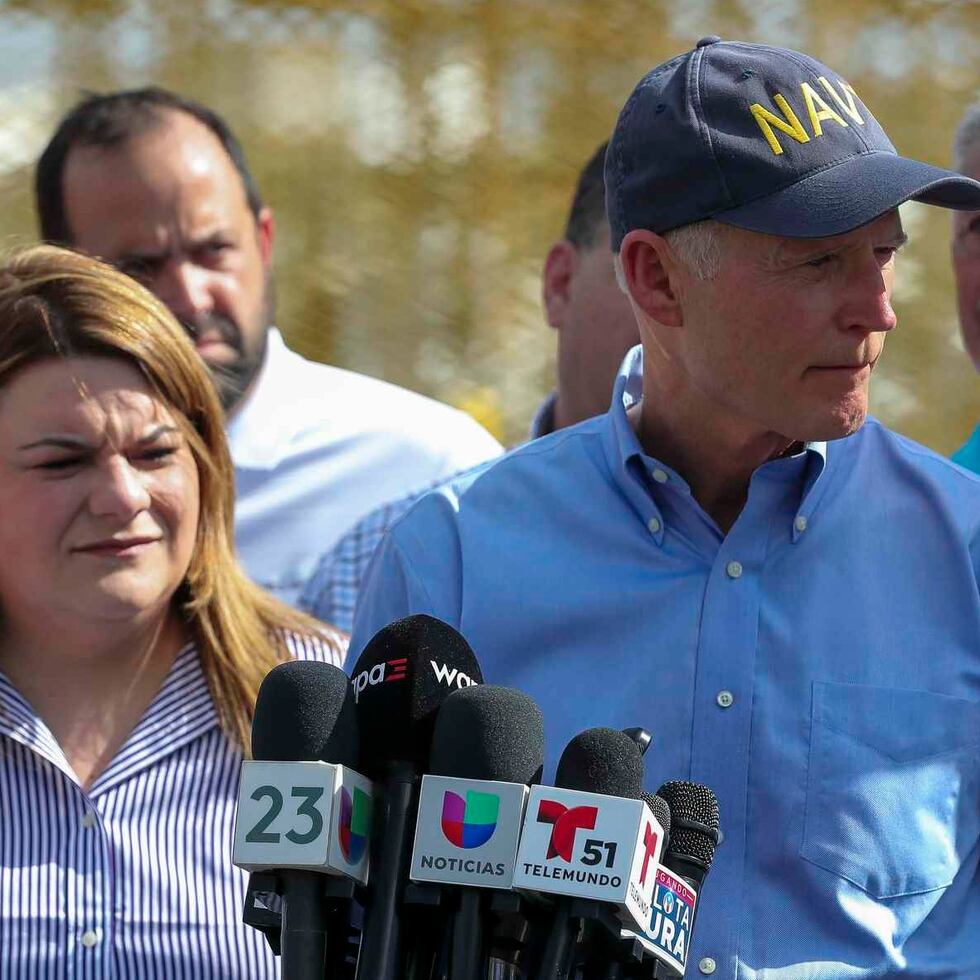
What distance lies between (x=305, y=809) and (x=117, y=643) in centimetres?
131

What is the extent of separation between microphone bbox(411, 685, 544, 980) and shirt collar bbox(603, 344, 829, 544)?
0.64m

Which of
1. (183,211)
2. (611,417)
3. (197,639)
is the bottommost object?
(197,639)

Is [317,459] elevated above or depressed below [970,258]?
below

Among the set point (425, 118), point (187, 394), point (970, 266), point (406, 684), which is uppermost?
point (425, 118)

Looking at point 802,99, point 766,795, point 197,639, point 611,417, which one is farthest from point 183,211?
point 766,795

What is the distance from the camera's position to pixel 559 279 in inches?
158

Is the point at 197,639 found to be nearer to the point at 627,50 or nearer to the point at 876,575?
the point at 876,575

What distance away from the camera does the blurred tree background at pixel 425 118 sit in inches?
224

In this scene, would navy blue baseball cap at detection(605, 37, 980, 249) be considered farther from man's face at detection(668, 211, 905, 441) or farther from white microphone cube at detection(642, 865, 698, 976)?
white microphone cube at detection(642, 865, 698, 976)

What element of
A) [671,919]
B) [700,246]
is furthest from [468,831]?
[700,246]

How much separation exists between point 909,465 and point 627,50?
3534mm

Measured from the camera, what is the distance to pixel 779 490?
2426mm

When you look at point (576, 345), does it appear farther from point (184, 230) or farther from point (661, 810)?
point (661, 810)

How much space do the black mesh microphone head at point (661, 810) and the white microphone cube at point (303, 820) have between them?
0.30m
